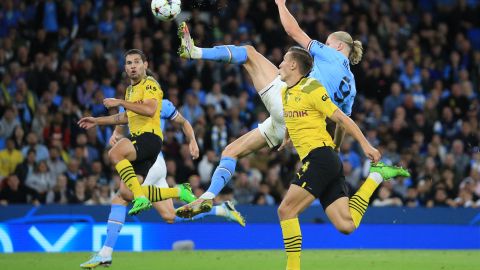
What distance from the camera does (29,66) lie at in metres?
18.5

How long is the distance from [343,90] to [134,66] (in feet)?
8.24

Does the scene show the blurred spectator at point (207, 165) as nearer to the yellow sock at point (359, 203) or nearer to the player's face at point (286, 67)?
the yellow sock at point (359, 203)

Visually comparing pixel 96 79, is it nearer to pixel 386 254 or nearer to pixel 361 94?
pixel 361 94

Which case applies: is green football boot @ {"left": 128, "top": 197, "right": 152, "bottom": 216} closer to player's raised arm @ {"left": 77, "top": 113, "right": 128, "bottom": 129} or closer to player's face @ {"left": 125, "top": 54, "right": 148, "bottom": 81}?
player's raised arm @ {"left": 77, "top": 113, "right": 128, "bottom": 129}

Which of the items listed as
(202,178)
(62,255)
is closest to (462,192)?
(202,178)

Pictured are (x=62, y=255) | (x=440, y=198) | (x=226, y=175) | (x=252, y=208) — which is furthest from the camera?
(x=440, y=198)

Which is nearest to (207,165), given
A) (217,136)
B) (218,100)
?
(217,136)

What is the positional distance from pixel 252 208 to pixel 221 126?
2242 mm

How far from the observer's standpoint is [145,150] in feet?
38.5

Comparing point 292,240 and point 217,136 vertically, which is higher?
point 217,136

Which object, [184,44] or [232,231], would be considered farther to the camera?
[232,231]

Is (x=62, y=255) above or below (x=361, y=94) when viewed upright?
below

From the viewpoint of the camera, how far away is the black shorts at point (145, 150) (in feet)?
38.4

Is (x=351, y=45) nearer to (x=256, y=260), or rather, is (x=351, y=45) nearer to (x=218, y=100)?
(x=256, y=260)
